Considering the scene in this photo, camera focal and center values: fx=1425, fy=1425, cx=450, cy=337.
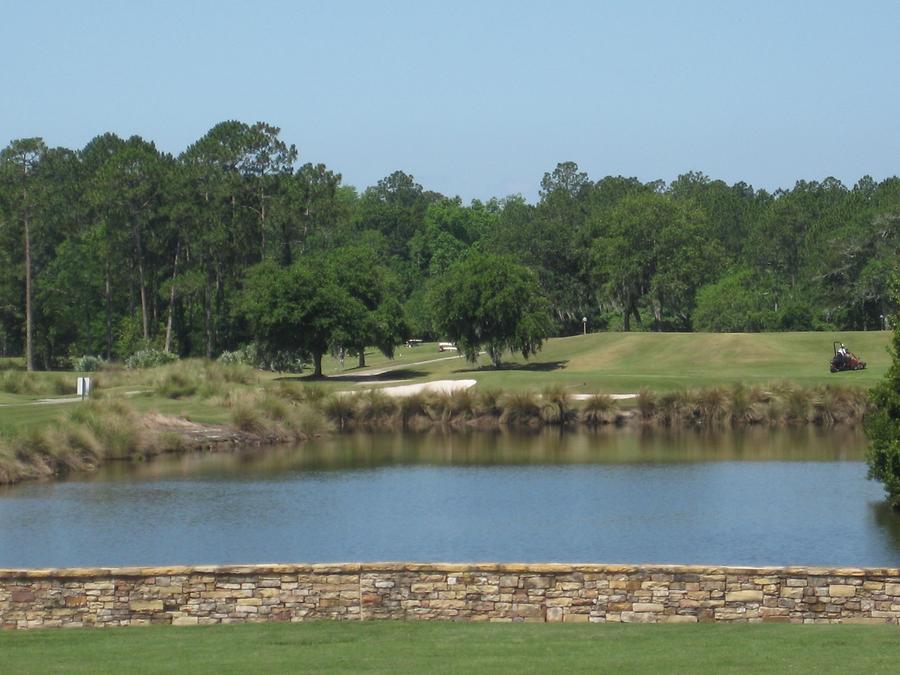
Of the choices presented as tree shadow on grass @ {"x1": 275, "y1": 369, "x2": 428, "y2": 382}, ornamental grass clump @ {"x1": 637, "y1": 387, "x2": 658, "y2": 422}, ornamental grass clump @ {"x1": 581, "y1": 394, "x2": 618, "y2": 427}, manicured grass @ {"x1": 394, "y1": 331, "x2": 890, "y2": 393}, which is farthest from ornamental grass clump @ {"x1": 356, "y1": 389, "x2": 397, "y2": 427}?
tree shadow on grass @ {"x1": 275, "y1": 369, "x2": 428, "y2": 382}

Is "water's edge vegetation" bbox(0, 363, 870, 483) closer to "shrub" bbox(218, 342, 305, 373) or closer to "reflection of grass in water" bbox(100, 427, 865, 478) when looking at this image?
"reflection of grass in water" bbox(100, 427, 865, 478)

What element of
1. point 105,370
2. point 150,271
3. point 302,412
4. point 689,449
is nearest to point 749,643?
point 689,449

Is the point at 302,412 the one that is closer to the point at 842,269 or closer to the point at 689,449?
the point at 689,449

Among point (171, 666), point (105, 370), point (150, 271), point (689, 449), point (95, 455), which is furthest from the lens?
point (150, 271)

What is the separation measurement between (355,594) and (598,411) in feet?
117

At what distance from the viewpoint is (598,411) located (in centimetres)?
5169

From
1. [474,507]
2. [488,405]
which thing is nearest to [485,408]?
[488,405]

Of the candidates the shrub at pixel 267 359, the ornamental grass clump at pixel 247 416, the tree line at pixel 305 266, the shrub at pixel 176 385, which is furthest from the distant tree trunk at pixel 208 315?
the ornamental grass clump at pixel 247 416

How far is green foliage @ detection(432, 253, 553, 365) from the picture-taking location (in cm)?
6988

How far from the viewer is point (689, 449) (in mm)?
42875

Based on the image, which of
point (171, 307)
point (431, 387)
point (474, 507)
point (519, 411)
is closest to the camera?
point (474, 507)

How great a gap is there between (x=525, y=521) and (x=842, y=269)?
66.6 m

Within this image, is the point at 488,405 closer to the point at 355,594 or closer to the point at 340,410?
the point at 340,410

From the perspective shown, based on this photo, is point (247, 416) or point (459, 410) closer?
point (247, 416)
